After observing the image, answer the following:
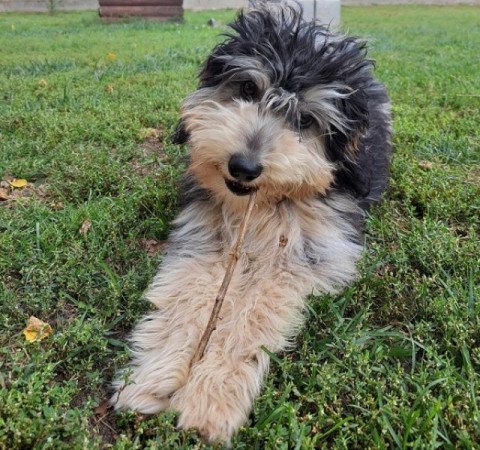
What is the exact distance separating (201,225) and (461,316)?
1443 millimetres

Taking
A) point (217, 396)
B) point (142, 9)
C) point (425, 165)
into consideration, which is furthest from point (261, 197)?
point (142, 9)

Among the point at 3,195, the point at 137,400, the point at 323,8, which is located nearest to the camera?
the point at 137,400

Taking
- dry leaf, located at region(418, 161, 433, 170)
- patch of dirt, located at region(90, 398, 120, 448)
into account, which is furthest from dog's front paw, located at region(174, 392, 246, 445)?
dry leaf, located at region(418, 161, 433, 170)

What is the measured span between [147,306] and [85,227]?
34.2 inches

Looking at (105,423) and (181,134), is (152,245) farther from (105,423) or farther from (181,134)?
(105,423)

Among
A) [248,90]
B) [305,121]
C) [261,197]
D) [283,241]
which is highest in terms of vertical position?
[248,90]

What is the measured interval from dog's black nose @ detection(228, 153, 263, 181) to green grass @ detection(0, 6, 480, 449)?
72 centimetres

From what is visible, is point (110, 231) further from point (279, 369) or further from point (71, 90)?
point (71, 90)

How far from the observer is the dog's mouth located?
278 centimetres

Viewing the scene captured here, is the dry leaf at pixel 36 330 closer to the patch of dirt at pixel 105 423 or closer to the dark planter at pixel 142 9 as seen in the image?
the patch of dirt at pixel 105 423

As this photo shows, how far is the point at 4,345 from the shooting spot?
2408mm

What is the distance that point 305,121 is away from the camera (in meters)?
3.03

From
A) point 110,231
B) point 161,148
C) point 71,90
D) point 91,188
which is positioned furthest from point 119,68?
point 110,231

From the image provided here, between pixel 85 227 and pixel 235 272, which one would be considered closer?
pixel 235 272
